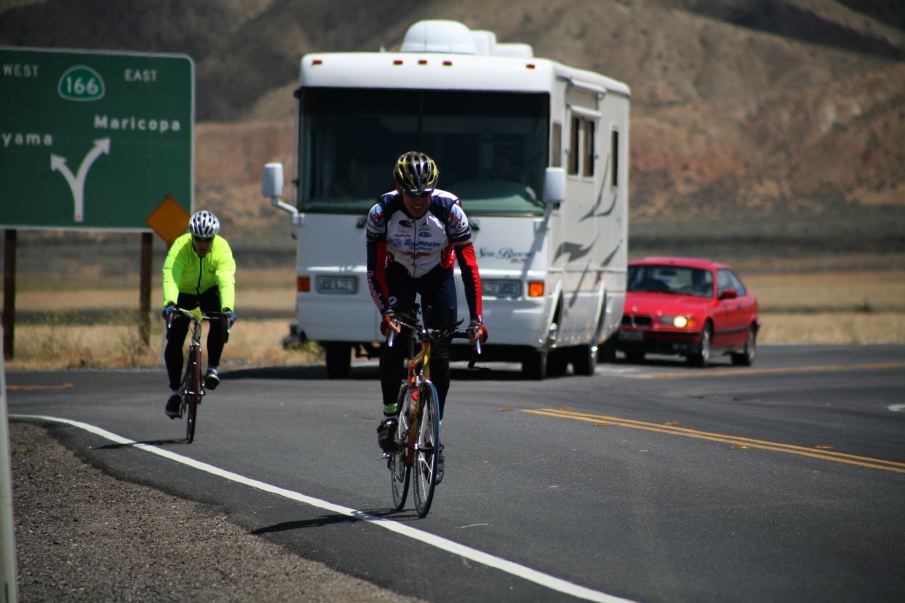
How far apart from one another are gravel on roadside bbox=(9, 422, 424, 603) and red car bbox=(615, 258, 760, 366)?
538 inches

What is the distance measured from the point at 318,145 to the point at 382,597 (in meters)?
12.2

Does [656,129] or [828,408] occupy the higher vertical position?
[656,129]

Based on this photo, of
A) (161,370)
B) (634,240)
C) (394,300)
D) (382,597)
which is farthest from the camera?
(634,240)

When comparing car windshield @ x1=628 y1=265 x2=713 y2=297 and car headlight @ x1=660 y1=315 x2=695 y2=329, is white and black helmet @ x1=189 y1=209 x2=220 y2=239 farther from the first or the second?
car windshield @ x1=628 y1=265 x2=713 y2=297

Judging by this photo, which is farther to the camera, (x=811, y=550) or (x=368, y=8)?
(x=368, y=8)

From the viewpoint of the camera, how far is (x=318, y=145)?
18.8 metres

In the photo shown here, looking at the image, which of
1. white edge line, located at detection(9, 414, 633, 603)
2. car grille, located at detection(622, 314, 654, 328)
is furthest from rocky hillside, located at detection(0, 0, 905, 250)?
white edge line, located at detection(9, 414, 633, 603)

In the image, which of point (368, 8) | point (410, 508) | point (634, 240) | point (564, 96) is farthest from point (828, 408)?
point (368, 8)

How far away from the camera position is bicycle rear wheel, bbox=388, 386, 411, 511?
9.12 metres

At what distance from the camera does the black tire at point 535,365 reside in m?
19.7

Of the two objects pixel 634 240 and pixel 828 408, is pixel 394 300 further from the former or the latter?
pixel 634 240

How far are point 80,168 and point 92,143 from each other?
0.41 metres

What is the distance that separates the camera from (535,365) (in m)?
19.8

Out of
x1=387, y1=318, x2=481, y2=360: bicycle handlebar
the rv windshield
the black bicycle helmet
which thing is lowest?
x1=387, y1=318, x2=481, y2=360: bicycle handlebar
